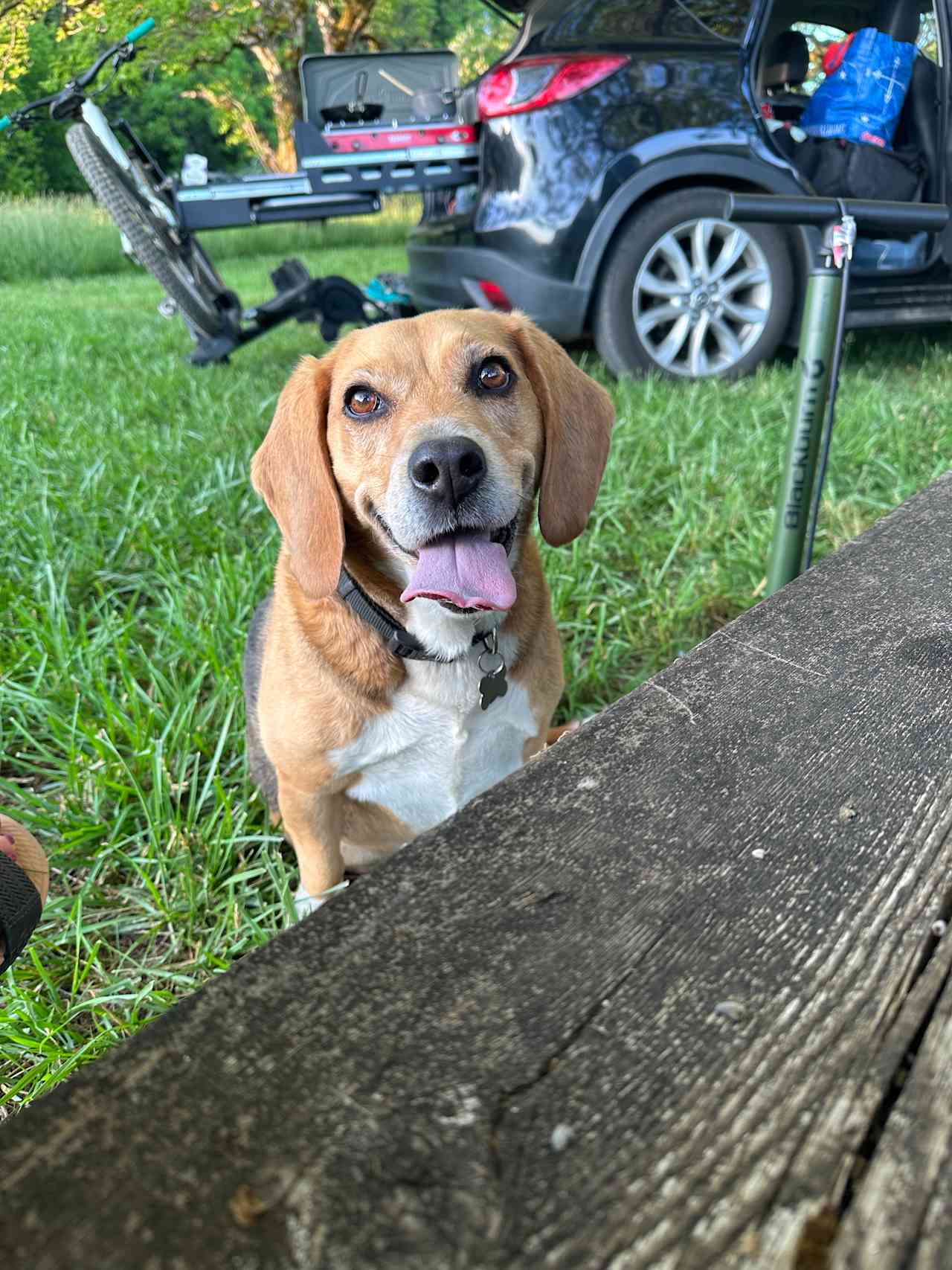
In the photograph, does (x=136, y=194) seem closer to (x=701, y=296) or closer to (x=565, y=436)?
(x=701, y=296)

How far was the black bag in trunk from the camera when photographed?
5.54 m

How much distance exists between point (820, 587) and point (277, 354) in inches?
233

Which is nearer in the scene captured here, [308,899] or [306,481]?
[306,481]

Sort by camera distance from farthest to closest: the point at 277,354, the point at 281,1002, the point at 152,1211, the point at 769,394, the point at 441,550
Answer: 1. the point at 277,354
2. the point at 769,394
3. the point at 441,550
4. the point at 281,1002
5. the point at 152,1211

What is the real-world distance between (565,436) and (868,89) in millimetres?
5262

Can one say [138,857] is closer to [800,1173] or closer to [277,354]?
[800,1173]

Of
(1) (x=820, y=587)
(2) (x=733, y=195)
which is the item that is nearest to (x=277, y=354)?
(2) (x=733, y=195)

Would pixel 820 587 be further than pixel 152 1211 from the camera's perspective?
Yes

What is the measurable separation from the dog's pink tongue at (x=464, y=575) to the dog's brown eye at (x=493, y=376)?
40 cm

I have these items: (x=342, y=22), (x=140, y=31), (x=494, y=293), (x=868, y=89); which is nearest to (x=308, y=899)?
(x=494, y=293)

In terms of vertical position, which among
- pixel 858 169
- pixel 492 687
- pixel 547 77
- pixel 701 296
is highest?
pixel 547 77

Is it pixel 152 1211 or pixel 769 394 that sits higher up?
pixel 152 1211

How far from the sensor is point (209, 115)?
22.6 feet

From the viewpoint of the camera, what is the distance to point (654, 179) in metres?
5.14
